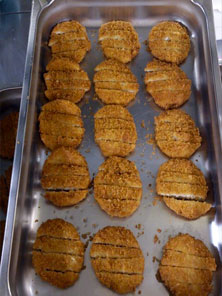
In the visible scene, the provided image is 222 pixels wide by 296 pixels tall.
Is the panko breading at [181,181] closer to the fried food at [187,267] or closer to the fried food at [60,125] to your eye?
the fried food at [187,267]

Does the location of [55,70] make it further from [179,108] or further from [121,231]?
[121,231]

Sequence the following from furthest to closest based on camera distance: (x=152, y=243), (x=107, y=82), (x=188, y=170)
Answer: (x=107, y=82) < (x=188, y=170) < (x=152, y=243)

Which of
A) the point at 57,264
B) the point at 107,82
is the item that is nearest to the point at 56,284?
the point at 57,264

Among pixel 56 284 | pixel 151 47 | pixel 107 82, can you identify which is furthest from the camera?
pixel 151 47

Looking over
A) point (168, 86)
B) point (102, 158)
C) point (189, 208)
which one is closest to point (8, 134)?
point (102, 158)

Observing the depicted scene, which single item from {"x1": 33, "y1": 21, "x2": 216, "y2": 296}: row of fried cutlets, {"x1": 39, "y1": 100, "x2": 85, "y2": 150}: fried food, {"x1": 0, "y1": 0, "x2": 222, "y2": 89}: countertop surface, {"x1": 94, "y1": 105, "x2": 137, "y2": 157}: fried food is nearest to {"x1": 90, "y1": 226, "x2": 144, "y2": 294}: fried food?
{"x1": 33, "y1": 21, "x2": 216, "y2": 296}: row of fried cutlets

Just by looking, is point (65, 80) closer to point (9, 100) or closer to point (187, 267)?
point (9, 100)
